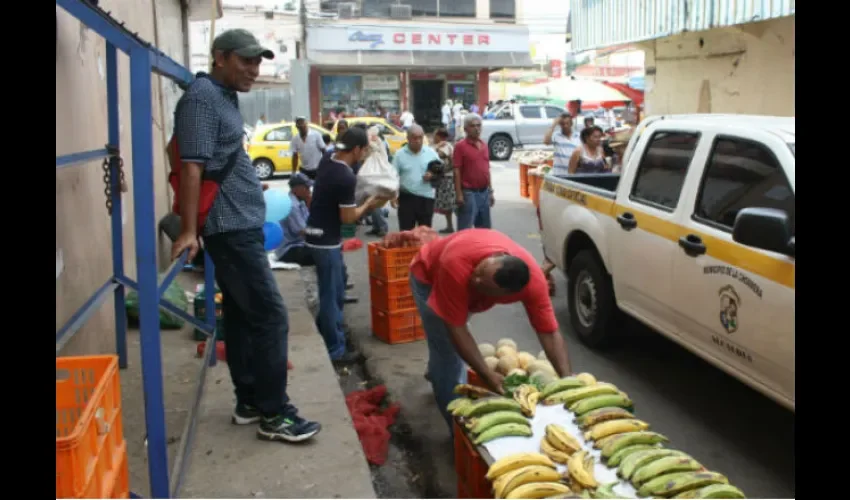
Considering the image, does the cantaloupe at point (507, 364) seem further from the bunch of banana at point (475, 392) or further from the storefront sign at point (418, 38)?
the storefront sign at point (418, 38)

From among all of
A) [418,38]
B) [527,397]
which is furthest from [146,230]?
[418,38]

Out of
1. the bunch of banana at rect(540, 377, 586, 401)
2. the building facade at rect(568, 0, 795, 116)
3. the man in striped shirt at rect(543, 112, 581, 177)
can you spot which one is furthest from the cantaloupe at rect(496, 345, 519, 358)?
the building facade at rect(568, 0, 795, 116)

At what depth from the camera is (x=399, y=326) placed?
6918 mm

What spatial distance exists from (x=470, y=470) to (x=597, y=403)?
0.70 m

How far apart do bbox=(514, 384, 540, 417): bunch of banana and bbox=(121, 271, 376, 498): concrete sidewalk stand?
92cm

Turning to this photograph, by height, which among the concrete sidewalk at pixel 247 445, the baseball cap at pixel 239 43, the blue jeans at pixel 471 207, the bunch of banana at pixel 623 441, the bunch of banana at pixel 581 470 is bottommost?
the concrete sidewalk at pixel 247 445

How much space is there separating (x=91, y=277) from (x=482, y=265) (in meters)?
2.67

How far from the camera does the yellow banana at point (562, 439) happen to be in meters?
3.29

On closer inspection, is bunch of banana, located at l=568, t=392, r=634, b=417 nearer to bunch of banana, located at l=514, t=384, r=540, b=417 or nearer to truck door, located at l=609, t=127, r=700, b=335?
bunch of banana, located at l=514, t=384, r=540, b=417

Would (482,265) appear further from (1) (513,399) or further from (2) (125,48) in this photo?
(2) (125,48)

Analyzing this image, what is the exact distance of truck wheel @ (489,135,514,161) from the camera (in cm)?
2675

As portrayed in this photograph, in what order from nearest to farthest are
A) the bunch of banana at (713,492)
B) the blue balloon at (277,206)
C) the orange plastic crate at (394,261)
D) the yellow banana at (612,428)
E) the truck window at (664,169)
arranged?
the bunch of banana at (713,492) < the yellow banana at (612,428) < the truck window at (664,169) < the orange plastic crate at (394,261) < the blue balloon at (277,206)

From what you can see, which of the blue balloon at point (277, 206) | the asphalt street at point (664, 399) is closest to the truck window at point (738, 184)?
the asphalt street at point (664, 399)

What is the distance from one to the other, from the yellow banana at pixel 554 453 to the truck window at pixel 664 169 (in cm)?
269
